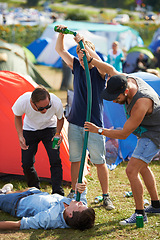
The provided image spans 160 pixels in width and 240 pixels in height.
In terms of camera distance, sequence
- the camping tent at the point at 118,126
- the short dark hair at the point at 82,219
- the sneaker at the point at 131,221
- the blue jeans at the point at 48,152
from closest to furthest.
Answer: the short dark hair at the point at 82,219
the sneaker at the point at 131,221
the blue jeans at the point at 48,152
the camping tent at the point at 118,126

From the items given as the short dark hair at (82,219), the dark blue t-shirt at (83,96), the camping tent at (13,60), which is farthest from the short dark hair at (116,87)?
the camping tent at (13,60)

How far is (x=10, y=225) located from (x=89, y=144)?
3.90 feet

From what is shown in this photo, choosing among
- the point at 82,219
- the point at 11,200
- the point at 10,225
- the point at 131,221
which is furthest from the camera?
the point at 11,200

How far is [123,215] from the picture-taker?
4012mm

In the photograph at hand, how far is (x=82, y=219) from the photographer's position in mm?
3498

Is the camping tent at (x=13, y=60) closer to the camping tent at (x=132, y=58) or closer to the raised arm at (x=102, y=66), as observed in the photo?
the camping tent at (x=132, y=58)

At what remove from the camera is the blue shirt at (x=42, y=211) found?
3.63 metres

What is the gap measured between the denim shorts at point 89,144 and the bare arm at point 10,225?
98 cm

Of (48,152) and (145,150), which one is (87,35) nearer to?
(48,152)

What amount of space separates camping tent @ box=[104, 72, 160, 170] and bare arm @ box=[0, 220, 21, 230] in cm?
255

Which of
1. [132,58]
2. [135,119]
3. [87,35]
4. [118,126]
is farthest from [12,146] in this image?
[87,35]

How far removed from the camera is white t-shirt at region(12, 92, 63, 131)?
413 centimetres

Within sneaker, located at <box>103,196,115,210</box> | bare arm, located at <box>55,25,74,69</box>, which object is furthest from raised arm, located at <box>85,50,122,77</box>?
sneaker, located at <box>103,196,115,210</box>

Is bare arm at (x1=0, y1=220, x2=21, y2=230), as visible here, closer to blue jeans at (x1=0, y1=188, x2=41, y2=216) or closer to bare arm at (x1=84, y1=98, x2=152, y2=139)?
blue jeans at (x1=0, y1=188, x2=41, y2=216)
